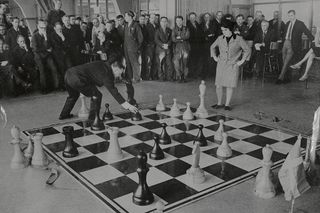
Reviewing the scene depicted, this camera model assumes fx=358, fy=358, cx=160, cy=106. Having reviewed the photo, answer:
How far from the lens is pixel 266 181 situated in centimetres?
255

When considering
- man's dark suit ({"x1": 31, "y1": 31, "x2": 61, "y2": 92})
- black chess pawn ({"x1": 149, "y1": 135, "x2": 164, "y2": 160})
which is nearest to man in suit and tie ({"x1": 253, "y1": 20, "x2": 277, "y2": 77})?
man's dark suit ({"x1": 31, "y1": 31, "x2": 61, "y2": 92})

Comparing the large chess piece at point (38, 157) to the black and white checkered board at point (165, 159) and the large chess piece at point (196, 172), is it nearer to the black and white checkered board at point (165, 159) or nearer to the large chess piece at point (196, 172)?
the black and white checkered board at point (165, 159)

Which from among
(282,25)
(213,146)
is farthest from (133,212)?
(282,25)

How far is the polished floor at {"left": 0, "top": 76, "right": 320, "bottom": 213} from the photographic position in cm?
242

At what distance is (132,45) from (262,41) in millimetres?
2798

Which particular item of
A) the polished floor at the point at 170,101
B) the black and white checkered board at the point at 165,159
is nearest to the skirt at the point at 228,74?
the polished floor at the point at 170,101

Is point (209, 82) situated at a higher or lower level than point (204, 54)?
lower

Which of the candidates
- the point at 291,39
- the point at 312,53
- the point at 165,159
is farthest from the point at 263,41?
the point at 165,159

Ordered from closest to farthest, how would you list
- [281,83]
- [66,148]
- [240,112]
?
[66,148], [240,112], [281,83]

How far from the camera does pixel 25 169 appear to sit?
10.1ft

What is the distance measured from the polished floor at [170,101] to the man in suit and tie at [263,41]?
64 cm

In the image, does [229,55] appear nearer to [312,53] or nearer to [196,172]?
[196,172]

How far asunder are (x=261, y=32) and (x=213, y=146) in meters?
4.91

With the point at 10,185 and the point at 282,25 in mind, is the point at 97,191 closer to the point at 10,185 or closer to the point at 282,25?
the point at 10,185
